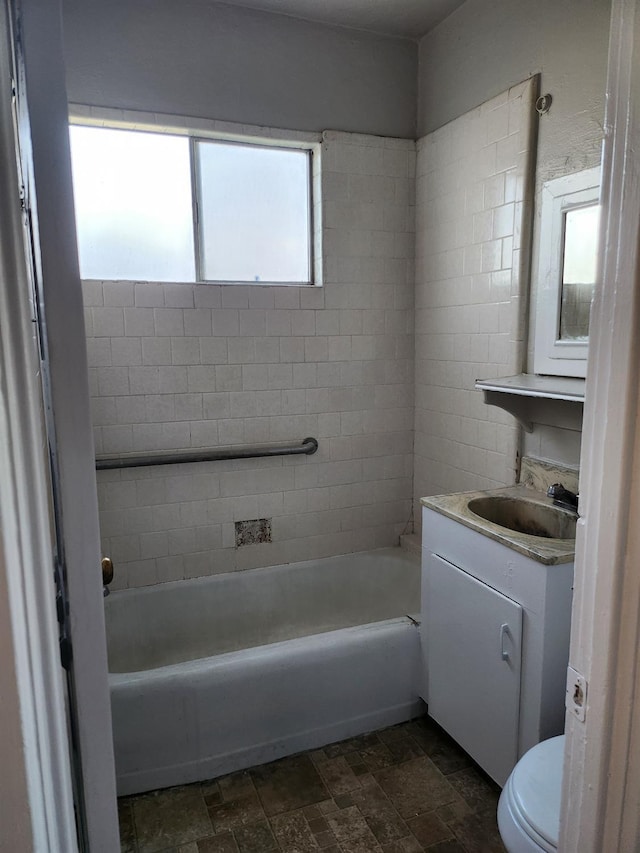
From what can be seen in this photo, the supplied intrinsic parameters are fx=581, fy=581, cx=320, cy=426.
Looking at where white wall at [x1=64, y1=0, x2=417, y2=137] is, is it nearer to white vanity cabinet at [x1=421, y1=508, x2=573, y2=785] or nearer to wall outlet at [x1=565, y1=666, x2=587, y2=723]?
white vanity cabinet at [x1=421, y1=508, x2=573, y2=785]

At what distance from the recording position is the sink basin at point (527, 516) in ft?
6.82

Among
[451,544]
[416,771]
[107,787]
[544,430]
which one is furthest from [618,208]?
[416,771]

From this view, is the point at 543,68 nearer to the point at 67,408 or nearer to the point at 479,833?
the point at 67,408

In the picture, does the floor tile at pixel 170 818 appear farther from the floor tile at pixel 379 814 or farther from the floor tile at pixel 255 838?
the floor tile at pixel 379 814

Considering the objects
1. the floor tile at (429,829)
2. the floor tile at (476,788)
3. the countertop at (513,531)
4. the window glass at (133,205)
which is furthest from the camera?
the window glass at (133,205)

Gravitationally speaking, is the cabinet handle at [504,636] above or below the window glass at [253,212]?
below

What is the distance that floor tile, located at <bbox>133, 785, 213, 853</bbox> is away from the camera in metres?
1.81

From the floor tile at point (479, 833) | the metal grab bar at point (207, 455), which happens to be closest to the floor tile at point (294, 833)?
the floor tile at point (479, 833)

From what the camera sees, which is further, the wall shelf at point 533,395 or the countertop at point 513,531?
the wall shelf at point 533,395

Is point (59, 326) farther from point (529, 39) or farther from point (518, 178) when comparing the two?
point (529, 39)

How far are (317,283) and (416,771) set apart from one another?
7.13 feet

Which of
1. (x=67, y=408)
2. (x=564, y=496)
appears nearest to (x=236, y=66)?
(x=564, y=496)

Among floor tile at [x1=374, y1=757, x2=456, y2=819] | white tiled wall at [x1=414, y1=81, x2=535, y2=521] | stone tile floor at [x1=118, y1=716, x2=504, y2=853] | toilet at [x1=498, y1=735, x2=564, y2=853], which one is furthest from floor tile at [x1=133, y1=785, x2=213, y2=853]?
white tiled wall at [x1=414, y1=81, x2=535, y2=521]

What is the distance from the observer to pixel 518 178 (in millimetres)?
2340
